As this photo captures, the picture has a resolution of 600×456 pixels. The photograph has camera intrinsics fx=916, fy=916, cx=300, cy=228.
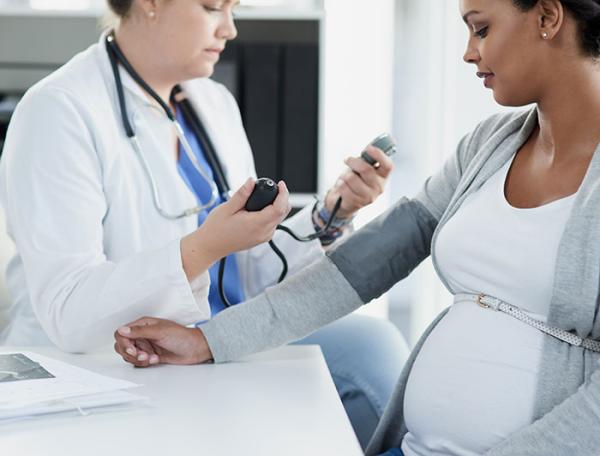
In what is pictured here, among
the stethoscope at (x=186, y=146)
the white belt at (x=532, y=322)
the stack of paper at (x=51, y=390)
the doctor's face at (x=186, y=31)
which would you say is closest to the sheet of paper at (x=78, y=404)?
the stack of paper at (x=51, y=390)

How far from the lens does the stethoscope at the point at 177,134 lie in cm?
158

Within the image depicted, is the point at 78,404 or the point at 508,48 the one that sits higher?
the point at 508,48

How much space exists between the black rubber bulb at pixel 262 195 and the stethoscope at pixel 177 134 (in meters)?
0.38

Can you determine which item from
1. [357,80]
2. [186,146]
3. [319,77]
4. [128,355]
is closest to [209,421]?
[128,355]

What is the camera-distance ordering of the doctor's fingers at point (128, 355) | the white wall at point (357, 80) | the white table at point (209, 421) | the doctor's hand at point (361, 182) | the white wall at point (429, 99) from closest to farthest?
1. the white table at point (209, 421)
2. the doctor's fingers at point (128, 355)
3. the doctor's hand at point (361, 182)
4. the white wall at point (429, 99)
5. the white wall at point (357, 80)

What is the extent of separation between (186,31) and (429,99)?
114 centimetres

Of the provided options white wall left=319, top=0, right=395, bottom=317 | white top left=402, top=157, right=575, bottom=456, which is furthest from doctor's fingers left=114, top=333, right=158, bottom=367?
white wall left=319, top=0, right=395, bottom=317

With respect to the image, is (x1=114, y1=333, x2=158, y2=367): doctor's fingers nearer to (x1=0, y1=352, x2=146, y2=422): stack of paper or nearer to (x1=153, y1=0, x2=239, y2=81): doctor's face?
(x1=0, y1=352, x2=146, y2=422): stack of paper

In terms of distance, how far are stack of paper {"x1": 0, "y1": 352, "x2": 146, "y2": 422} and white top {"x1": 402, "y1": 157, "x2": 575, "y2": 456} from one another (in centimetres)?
36

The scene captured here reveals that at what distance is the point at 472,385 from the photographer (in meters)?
1.09

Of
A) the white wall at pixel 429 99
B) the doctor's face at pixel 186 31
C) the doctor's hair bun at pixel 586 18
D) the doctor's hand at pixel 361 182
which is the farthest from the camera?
the white wall at pixel 429 99

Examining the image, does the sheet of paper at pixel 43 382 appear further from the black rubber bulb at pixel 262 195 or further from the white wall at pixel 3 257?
the white wall at pixel 3 257

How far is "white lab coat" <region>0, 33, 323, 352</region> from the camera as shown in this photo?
131 cm

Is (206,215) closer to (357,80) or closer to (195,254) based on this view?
(195,254)
